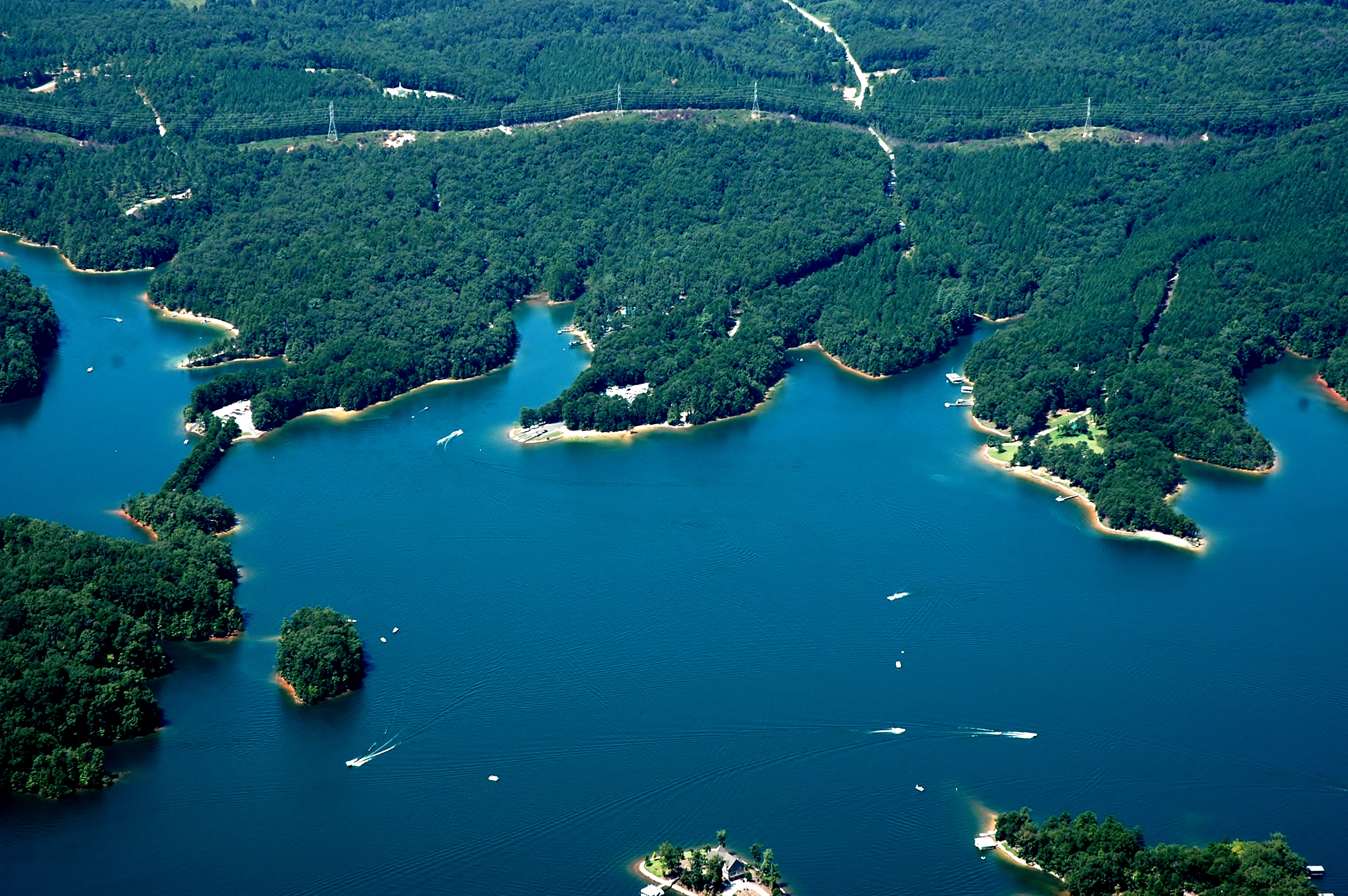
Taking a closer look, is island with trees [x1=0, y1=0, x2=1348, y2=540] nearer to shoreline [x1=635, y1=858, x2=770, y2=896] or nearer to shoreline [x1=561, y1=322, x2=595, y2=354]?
shoreline [x1=561, y1=322, x2=595, y2=354]

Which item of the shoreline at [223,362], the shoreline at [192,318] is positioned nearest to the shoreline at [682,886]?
the shoreline at [223,362]

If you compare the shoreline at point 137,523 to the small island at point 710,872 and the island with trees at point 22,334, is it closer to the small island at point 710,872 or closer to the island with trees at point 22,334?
the island with trees at point 22,334

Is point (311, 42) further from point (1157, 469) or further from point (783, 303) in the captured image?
point (1157, 469)

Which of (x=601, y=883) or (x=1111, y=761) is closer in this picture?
(x=601, y=883)

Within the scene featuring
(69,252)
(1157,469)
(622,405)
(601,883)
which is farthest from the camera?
(69,252)

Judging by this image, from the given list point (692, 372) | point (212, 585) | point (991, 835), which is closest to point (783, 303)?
point (692, 372)

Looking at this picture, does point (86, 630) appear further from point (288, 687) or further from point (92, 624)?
point (288, 687)
